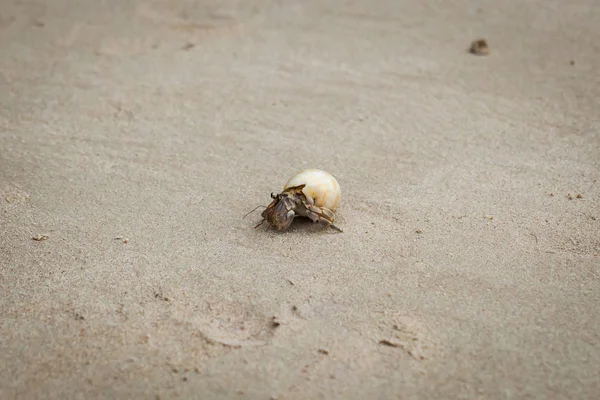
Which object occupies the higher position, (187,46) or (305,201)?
(187,46)

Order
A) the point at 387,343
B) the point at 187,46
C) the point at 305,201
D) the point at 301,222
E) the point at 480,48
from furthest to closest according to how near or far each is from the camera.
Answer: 1. the point at 187,46
2. the point at 480,48
3. the point at 301,222
4. the point at 305,201
5. the point at 387,343

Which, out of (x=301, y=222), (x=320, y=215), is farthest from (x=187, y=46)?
(x=320, y=215)

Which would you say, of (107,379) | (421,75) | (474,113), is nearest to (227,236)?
(107,379)

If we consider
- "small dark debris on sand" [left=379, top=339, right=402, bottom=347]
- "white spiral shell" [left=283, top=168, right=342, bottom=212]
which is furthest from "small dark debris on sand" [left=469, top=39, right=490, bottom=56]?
"small dark debris on sand" [left=379, top=339, right=402, bottom=347]

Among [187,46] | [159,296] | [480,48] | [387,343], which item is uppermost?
[480,48]

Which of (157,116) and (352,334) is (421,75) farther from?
(352,334)

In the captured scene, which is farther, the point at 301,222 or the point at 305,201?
the point at 301,222

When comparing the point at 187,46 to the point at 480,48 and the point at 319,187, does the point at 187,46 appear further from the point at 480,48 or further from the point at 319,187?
the point at 319,187
